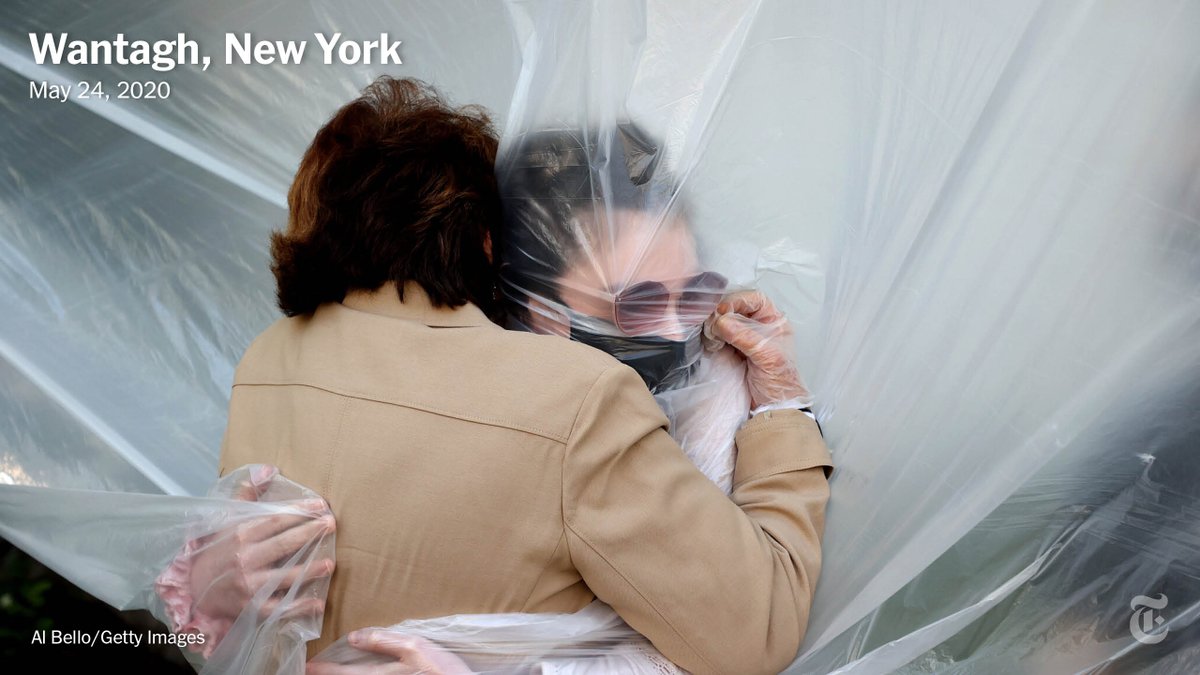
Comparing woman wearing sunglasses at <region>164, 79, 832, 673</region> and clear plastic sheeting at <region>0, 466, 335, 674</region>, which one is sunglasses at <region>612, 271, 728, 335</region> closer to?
woman wearing sunglasses at <region>164, 79, 832, 673</region>

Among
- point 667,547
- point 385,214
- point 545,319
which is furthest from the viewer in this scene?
point 545,319

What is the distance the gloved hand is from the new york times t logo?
432 mm

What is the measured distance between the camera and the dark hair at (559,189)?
3.82ft

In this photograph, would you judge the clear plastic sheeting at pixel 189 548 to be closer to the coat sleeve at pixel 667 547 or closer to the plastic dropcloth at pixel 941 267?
the plastic dropcloth at pixel 941 267

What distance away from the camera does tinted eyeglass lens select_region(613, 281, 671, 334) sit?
1.17 metres

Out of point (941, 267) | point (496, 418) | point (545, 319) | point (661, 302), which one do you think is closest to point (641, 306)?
point (661, 302)

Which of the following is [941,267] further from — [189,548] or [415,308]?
[189,548]

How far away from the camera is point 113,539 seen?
1199 mm

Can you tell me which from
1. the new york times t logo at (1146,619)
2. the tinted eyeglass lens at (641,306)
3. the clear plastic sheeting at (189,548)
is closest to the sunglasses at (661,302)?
the tinted eyeglass lens at (641,306)

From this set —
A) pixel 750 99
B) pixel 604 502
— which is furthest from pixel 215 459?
pixel 750 99

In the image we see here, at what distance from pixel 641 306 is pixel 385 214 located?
308mm

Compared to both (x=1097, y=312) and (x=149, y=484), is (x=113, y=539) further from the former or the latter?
(x=1097, y=312)

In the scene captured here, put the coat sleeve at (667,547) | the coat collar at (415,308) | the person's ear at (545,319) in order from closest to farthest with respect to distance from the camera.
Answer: the coat sleeve at (667,547) < the coat collar at (415,308) < the person's ear at (545,319)

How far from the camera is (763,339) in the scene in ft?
4.02
